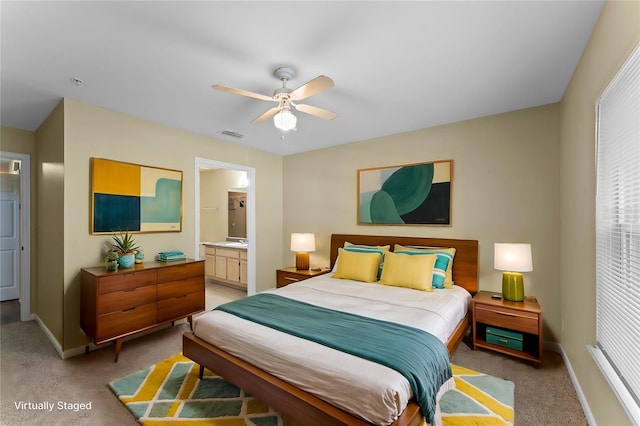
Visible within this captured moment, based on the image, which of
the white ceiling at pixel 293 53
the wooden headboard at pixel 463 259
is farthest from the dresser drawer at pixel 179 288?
the wooden headboard at pixel 463 259

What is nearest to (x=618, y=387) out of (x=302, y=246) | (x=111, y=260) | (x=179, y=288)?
(x=302, y=246)

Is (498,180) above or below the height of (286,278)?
above

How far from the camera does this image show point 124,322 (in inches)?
109

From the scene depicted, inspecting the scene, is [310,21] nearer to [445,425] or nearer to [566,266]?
[445,425]

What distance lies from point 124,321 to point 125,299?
218mm

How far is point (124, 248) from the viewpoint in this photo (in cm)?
299

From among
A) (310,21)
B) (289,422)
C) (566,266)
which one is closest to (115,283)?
(289,422)

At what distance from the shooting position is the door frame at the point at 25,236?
3.70m

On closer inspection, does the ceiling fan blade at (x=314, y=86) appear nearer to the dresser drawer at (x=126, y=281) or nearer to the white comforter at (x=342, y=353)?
the white comforter at (x=342, y=353)

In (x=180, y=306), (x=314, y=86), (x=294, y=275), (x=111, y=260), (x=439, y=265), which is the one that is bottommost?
(x=180, y=306)

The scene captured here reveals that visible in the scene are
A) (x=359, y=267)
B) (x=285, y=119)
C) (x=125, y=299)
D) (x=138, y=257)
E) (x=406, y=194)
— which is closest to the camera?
(x=285, y=119)

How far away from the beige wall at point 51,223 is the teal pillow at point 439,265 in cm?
372

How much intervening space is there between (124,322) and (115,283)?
0.42m

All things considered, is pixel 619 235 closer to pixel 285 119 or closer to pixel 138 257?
pixel 285 119
